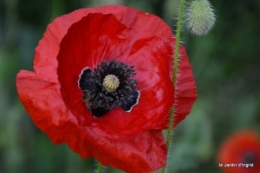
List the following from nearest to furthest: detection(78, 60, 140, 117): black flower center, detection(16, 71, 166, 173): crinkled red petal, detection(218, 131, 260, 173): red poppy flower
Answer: detection(16, 71, 166, 173): crinkled red petal → detection(78, 60, 140, 117): black flower center → detection(218, 131, 260, 173): red poppy flower

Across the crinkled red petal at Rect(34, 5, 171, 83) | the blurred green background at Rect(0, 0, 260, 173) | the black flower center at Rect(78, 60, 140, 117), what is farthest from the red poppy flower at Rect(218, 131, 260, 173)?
the crinkled red petal at Rect(34, 5, 171, 83)

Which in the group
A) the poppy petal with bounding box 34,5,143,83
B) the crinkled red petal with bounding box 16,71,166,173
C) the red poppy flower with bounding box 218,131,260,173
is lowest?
the red poppy flower with bounding box 218,131,260,173

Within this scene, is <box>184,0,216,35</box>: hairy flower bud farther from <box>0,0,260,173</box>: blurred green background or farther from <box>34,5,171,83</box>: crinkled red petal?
<box>0,0,260,173</box>: blurred green background

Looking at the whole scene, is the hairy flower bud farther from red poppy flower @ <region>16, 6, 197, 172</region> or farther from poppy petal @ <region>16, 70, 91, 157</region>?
poppy petal @ <region>16, 70, 91, 157</region>

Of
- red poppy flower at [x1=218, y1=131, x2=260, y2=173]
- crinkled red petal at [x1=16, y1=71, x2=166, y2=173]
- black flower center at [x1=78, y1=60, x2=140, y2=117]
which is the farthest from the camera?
red poppy flower at [x1=218, y1=131, x2=260, y2=173]

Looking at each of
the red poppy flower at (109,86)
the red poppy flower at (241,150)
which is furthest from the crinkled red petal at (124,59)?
the red poppy flower at (241,150)

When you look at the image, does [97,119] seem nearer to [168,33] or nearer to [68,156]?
[168,33]

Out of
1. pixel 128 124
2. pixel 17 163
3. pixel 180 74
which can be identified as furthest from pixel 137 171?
pixel 17 163

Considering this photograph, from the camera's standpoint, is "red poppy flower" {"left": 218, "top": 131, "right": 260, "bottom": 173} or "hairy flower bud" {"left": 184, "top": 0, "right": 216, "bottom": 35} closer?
"hairy flower bud" {"left": 184, "top": 0, "right": 216, "bottom": 35}

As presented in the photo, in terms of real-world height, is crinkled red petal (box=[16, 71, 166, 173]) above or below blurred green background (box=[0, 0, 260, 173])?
above
